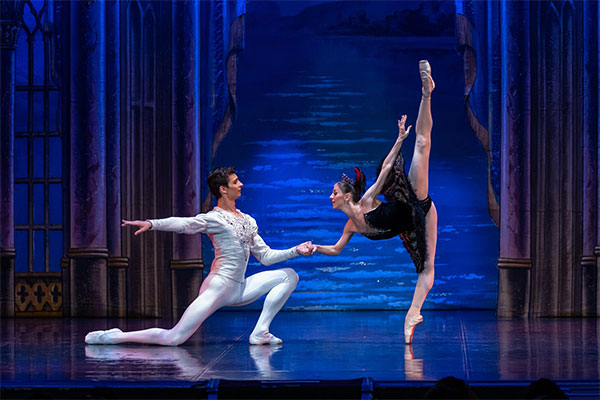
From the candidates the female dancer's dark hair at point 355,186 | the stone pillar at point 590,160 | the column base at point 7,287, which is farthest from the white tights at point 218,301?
the stone pillar at point 590,160

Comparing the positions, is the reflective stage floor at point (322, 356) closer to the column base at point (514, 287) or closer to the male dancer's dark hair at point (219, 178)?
the column base at point (514, 287)

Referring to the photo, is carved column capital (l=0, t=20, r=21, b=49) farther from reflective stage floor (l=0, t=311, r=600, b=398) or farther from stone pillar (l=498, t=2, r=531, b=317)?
stone pillar (l=498, t=2, r=531, b=317)

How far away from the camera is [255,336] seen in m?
5.49

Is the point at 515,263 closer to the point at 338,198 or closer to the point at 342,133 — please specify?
the point at 342,133

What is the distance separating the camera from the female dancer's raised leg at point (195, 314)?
529 cm

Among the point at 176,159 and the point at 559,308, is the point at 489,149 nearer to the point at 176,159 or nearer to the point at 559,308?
the point at 559,308

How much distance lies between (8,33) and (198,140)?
82.9 inches

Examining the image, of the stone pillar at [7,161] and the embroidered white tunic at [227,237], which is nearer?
the embroidered white tunic at [227,237]

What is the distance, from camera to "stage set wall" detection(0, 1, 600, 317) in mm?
7664

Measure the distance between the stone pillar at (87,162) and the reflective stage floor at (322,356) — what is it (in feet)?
1.81

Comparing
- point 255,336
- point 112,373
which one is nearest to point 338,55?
point 255,336

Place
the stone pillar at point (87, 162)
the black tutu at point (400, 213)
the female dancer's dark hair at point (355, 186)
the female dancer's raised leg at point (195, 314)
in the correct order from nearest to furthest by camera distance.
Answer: the female dancer's raised leg at point (195, 314) → the black tutu at point (400, 213) → the female dancer's dark hair at point (355, 186) → the stone pillar at point (87, 162)

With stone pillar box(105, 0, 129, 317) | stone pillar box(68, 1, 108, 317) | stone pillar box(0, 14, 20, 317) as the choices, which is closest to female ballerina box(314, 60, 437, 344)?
stone pillar box(105, 0, 129, 317)

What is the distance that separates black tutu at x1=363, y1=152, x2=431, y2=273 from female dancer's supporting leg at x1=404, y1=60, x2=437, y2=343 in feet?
0.13
